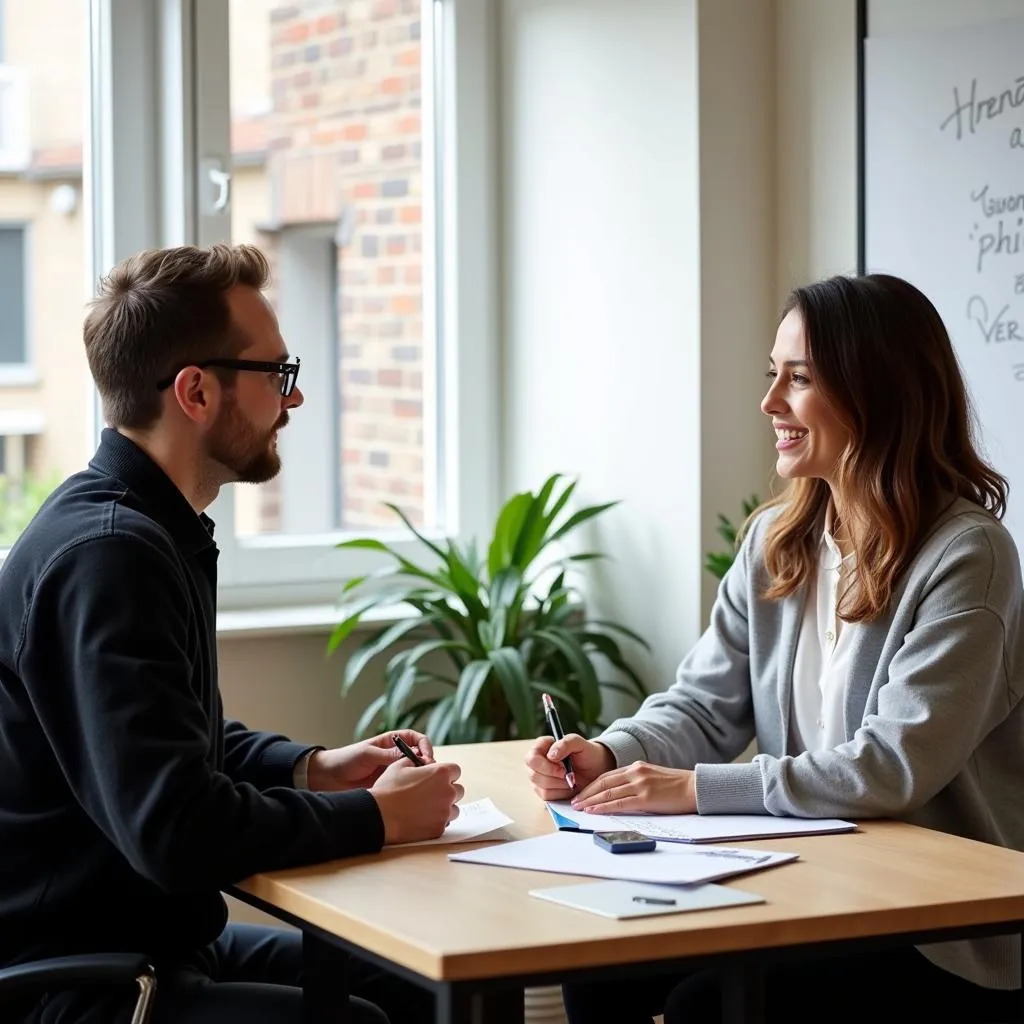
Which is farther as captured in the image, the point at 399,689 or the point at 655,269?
the point at 655,269

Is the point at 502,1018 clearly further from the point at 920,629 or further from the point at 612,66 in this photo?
the point at 612,66

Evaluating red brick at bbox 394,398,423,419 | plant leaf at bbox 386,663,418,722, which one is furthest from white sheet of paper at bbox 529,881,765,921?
red brick at bbox 394,398,423,419

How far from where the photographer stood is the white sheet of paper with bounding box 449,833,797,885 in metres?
1.65

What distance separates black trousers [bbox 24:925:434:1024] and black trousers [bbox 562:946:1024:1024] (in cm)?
38

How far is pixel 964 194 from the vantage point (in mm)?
2984

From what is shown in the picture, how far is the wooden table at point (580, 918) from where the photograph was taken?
1.42m

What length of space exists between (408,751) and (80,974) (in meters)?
0.59

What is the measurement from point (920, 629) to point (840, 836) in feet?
1.00

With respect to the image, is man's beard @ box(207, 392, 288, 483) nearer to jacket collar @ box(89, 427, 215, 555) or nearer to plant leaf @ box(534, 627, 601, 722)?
jacket collar @ box(89, 427, 215, 555)

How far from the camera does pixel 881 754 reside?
1.96 metres

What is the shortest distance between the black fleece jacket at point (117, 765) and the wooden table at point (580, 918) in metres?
0.07

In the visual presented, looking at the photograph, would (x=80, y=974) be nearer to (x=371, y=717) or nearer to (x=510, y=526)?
(x=371, y=717)

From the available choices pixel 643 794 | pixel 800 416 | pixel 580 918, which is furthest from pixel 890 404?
pixel 580 918

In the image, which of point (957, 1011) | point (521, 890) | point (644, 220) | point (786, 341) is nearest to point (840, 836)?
point (957, 1011)
